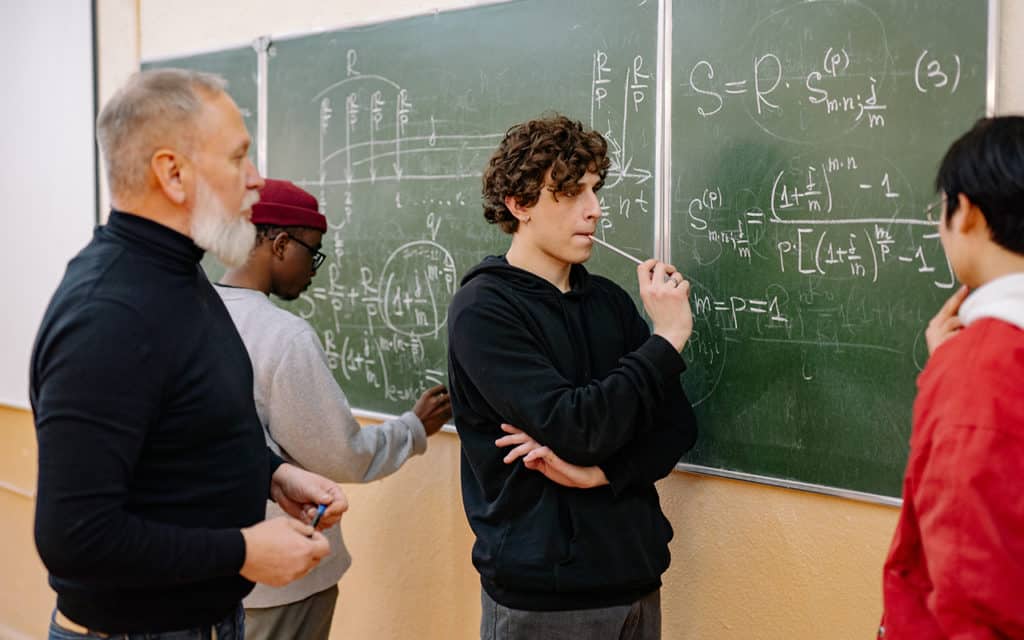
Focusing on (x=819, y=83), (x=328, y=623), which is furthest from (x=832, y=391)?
(x=328, y=623)

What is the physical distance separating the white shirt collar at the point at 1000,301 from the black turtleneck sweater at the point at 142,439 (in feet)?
3.66

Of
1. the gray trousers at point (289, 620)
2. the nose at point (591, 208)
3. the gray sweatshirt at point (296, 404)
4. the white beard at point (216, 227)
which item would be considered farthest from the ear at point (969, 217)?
the gray trousers at point (289, 620)

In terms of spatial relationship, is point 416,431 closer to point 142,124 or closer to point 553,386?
point 553,386

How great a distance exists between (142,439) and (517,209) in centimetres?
93

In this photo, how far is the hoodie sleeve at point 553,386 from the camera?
1785mm

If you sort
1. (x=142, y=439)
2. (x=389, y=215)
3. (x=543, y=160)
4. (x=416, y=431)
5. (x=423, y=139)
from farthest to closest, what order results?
(x=389, y=215) < (x=423, y=139) < (x=416, y=431) < (x=543, y=160) < (x=142, y=439)

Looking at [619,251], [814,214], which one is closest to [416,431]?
[619,251]

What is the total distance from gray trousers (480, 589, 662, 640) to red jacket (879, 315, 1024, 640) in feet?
2.57

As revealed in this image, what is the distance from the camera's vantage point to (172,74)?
4.91 ft

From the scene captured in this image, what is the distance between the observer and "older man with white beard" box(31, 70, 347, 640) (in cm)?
131

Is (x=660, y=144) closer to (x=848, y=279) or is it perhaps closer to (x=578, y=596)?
(x=848, y=279)

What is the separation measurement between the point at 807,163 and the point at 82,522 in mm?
1610

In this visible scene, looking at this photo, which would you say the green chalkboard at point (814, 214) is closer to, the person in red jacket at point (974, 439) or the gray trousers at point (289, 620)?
the person in red jacket at point (974, 439)

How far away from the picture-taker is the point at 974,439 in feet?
3.78
